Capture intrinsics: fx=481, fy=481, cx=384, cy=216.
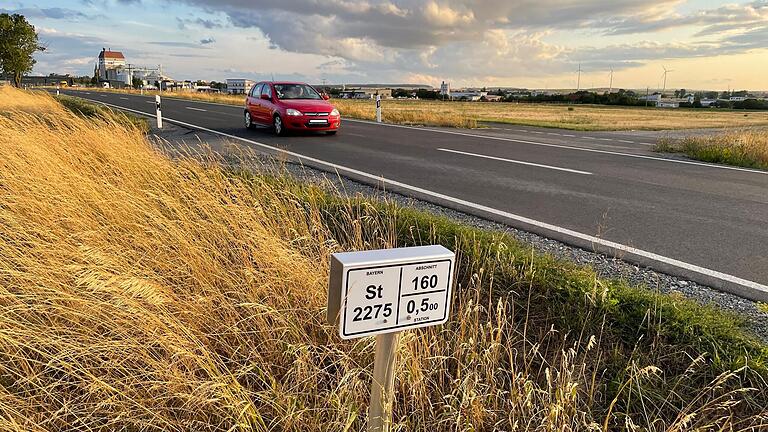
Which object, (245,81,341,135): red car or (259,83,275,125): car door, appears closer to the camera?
(245,81,341,135): red car

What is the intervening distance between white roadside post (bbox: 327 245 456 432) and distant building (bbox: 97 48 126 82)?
446 ft

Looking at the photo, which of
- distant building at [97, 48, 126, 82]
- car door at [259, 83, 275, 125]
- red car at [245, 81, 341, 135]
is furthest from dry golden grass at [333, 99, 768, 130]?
distant building at [97, 48, 126, 82]

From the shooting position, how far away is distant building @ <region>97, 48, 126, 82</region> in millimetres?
122125

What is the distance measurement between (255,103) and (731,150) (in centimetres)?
1283

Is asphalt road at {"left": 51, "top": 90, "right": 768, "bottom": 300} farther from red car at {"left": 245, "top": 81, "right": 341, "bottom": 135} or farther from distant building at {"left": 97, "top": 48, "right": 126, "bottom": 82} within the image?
distant building at {"left": 97, "top": 48, "right": 126, "bottom": 82}

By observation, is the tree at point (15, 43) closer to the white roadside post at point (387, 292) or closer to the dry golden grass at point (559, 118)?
the dry golden grass at point (559, 118)

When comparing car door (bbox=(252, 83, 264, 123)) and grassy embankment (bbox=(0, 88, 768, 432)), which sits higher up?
car door (bbox=(252, 83, 264, 123))

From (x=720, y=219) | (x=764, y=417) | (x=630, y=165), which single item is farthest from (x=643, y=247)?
(x=630, y=165)

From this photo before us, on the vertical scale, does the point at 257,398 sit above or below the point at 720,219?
below

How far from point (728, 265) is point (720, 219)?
1.77 metres

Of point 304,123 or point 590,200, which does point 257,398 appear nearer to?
point 590,200

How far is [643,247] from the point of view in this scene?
4.36m

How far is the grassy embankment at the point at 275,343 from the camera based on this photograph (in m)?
2.04

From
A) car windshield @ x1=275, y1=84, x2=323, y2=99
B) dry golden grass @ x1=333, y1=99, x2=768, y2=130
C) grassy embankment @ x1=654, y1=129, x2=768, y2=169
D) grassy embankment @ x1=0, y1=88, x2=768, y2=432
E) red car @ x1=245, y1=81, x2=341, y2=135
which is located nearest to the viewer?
grassy embankment @ x1=0, y1=88, x2=768, y2=432
